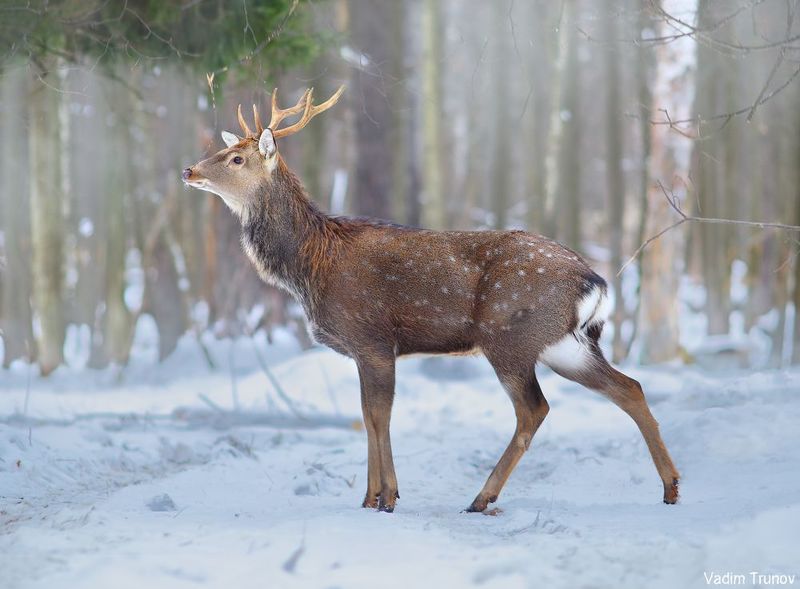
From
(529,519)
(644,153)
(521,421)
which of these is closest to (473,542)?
(529,519)

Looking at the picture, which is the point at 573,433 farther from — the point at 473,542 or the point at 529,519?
the point at 473,542

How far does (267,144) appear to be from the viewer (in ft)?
22.8

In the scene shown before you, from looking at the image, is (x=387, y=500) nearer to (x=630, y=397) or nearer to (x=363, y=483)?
(x=363, y=483)

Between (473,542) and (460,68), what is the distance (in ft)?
88.1

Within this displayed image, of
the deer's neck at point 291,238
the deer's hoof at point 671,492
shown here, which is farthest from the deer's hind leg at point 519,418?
the deer's neck at point 291,238

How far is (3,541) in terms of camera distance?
15.3 ft

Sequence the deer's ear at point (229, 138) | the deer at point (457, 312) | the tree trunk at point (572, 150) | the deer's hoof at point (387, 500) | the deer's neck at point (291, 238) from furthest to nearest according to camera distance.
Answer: the tree trunk at point (572, 150)
the deer's ear at point (229, 138)
the deer's neck at point (291, 238)
the deer at point (457, 312)
the deer's hoof at point (387, 500)

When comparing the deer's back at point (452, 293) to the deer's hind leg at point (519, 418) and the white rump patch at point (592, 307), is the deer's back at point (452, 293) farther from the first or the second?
the deer's hind leg at point (519, 418)

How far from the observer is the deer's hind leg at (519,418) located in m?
6.27

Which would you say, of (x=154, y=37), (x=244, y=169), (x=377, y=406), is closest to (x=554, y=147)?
(x=154, y=37)

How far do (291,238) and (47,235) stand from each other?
7645mm

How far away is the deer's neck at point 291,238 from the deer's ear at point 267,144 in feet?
0.56

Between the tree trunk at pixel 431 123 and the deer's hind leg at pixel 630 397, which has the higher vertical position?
the tree trunk at pixel 431 123

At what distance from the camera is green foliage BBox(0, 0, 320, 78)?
25.0ft
